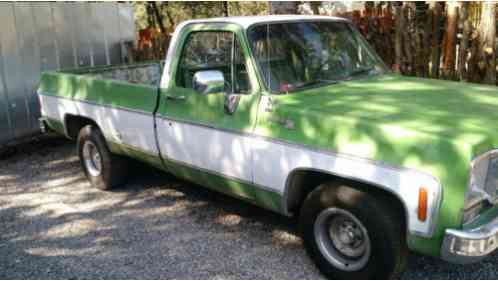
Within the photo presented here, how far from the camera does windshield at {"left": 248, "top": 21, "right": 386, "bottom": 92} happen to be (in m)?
3.95

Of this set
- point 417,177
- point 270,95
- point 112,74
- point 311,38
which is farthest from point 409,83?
point 112,74

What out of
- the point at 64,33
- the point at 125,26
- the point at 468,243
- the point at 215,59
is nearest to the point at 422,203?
the point at 468,243

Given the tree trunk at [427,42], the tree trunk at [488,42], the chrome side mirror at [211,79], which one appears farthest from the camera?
the tree trunk at [427,42]

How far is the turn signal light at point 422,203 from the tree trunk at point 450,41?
440cm

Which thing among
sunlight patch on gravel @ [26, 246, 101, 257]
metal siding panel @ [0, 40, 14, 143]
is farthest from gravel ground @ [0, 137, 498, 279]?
metal siding panel @ [0, 40, 14, 143]

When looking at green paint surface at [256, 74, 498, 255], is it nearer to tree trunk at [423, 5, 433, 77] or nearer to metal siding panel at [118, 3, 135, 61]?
tree trunk at [423, 5, 433, 77]

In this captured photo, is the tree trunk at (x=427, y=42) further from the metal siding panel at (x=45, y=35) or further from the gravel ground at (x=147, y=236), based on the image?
the metal siding panel at (x=45, y=35)

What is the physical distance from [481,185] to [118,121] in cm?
348

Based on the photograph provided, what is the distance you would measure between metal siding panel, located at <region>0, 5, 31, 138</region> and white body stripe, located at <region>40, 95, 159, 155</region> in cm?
224

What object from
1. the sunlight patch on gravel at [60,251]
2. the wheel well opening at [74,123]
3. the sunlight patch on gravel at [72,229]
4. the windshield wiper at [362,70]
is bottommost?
the sunlight patch on gravel at [60,251]

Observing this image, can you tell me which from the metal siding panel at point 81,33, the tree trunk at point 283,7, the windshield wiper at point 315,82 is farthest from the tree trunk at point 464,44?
the metal siding panel at point 81,33

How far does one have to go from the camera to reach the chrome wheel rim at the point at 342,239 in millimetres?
3393

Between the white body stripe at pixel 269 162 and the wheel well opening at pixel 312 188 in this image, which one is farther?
the wheel well opening at pixel 312 188

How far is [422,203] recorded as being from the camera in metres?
2.86
